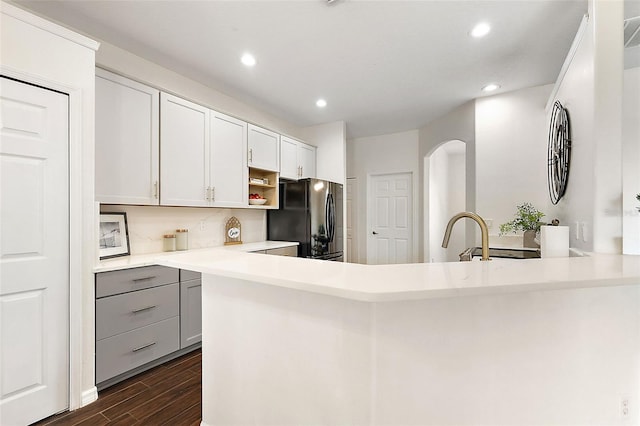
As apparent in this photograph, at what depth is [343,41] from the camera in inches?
94.4

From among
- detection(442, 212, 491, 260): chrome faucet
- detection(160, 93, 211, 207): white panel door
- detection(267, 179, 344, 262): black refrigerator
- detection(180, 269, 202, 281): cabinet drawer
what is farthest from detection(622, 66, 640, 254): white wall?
detection(160, 93, 211, 207): white panel door

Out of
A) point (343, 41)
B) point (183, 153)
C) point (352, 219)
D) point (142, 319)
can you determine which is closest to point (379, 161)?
point (352, 219)

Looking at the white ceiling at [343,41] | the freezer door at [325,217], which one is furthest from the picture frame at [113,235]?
the freezer door at [325,217]

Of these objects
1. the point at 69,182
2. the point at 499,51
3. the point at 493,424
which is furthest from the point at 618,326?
the point at 69,182

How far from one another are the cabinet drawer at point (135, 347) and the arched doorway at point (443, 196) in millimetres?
3737

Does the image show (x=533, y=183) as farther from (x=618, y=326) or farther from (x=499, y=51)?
(x=618, y=326)

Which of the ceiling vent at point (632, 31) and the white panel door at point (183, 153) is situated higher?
the ceiling vent at point (632, 31)

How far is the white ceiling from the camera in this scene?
202cm

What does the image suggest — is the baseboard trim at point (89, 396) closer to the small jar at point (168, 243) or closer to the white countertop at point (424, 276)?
the small jar at point (168, 243)

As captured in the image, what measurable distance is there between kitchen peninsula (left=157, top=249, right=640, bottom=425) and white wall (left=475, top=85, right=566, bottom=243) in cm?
236

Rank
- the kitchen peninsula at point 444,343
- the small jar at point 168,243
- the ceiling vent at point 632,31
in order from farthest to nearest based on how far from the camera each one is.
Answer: the small jar at point 168,243
the ceiling vent at point 632,31
the kitchen peninsula at point 444,343

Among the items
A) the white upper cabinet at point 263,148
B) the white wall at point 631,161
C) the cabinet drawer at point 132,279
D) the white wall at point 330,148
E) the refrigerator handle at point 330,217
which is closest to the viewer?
the white wall at point 631,161

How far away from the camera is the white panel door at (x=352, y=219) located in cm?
545

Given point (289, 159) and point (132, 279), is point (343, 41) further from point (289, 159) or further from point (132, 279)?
point (132, 279)
